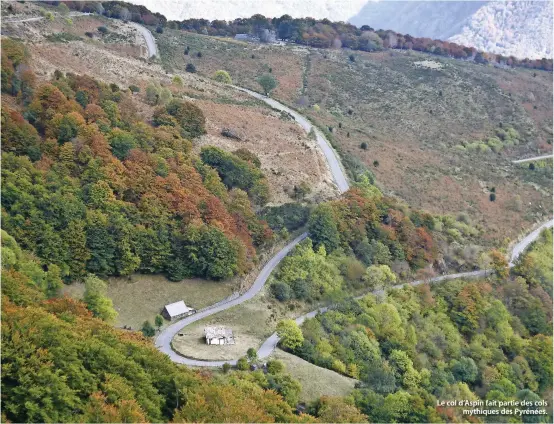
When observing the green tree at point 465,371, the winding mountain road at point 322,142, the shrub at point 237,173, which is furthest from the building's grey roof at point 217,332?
the winding mountain road at point 322,142

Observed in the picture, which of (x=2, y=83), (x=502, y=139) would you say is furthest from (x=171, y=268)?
(x=502, y=139)

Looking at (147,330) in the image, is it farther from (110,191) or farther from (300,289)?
(300,289)

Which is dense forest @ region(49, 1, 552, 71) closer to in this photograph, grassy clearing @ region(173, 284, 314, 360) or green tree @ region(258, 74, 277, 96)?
green tree @ region(258, 74, 277, 96)

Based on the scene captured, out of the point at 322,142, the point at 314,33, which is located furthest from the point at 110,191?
the point at 314,33

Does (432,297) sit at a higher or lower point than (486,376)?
A: higher

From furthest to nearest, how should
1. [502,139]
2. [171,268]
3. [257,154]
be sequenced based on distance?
[502,139] → [257,154] → [171,268]

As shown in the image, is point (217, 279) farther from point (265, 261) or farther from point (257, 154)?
point (257, 154)

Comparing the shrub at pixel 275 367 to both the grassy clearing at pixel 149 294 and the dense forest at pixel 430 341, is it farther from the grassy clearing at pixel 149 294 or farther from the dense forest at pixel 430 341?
the grassy clearing at pixel 149 294
